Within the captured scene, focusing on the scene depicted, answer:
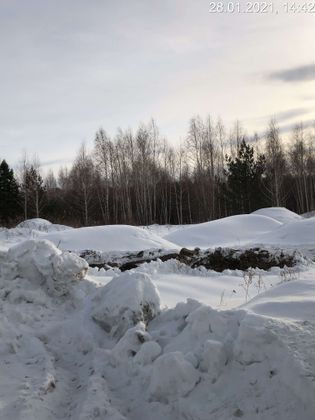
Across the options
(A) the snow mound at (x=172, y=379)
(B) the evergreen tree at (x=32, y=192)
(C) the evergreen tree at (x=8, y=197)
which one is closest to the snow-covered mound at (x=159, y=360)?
(A) the snow mound at (x=172, y=379)

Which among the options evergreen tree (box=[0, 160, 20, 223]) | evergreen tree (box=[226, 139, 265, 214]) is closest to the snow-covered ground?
evergreen tree (box=[226, 139, 265, 214])

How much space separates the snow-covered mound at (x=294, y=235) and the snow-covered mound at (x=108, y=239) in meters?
3.69

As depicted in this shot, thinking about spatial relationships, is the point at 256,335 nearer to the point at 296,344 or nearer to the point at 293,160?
the point at 296,344

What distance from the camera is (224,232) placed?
1953 cm

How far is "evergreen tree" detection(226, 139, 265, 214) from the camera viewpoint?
38250 millimetres

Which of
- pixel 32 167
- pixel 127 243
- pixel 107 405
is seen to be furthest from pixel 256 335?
pixel 32 167

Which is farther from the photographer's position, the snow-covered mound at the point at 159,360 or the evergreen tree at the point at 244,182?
the evergreen tree at the point at 244,182

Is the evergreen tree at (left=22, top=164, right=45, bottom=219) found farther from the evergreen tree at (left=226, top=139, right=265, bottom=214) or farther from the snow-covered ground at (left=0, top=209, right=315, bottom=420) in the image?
the snow-covered ground at (left=0, top=209, right=315, bottom=420)

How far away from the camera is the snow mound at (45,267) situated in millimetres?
6051

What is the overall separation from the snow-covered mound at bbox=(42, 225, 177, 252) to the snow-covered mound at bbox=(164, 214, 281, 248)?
3017mm

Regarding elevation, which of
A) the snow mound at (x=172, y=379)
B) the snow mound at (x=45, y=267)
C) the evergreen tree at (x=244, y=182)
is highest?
the evergreen tree at (x=244, y=182)

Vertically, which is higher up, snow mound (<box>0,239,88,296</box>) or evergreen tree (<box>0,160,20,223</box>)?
evergreen tree (<box>0,160,20,223</box>)

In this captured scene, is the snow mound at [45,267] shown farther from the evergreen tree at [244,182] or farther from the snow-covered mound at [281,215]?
the evergreen tree at [244,182]

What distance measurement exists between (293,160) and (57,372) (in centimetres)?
4573
